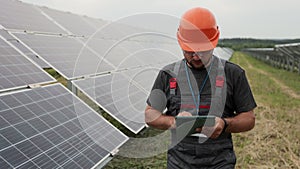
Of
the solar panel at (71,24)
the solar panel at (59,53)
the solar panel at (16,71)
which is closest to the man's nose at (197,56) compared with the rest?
the solar panel at (16,71)

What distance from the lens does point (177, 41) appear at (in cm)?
246

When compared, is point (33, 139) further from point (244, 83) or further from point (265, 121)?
point (265, 121)

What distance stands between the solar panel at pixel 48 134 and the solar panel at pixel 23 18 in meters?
3.77

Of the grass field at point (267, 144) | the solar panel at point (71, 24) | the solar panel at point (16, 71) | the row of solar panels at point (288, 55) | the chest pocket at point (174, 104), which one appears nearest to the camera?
the chest pocket at point (174, 104)

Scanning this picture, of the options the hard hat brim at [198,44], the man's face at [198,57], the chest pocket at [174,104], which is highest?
the hard hat brim at [198,44]

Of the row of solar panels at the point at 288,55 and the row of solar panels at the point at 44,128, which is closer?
the row of solar panels at the point at 44,128

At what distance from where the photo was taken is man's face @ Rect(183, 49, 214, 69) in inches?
92.5

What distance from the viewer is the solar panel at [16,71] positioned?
514 centimetres

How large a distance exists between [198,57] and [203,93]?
0.94 ft

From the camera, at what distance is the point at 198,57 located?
2359mm

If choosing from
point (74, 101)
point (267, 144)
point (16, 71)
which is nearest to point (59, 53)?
point (16, 71)

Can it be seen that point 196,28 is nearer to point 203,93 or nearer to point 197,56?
point 197,56

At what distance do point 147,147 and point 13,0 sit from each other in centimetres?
1083

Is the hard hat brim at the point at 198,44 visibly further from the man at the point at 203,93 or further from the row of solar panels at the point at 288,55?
the row of solar panels at the point at 288,55
